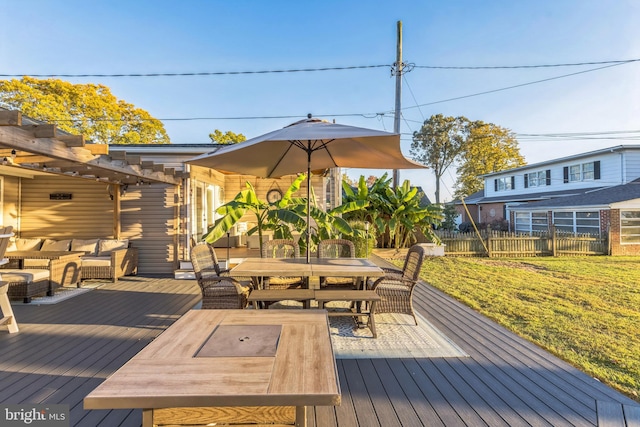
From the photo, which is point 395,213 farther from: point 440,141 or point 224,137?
point 440,141

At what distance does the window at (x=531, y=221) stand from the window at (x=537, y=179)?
11.7 ft

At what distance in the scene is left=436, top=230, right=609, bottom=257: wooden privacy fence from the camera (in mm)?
12852

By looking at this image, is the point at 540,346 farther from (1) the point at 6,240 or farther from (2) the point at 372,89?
(2) the point at 372,89

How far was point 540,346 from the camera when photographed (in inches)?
151

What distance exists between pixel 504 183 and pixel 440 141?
35.4 ft

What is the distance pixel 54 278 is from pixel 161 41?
497 inches

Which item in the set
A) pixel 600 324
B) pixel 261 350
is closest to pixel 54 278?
pixel 261 350

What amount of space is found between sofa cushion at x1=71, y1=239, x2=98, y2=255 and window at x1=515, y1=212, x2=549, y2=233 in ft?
67.0

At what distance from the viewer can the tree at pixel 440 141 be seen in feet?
111

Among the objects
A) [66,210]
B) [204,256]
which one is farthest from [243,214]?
[66,210]

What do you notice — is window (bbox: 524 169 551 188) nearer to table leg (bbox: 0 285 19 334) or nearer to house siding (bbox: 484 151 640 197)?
house siding (bbox: 484 151 640 197)

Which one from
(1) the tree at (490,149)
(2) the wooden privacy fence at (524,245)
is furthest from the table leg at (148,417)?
(1) the tree at (490,149)

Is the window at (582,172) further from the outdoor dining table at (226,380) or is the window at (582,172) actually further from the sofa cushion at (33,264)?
the sofa cushion at (33,264)

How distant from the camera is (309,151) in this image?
14.4ft
